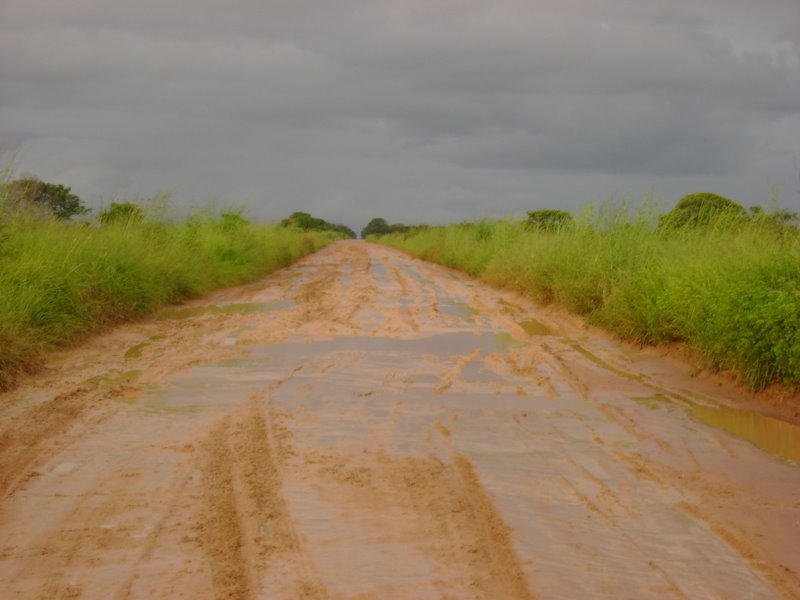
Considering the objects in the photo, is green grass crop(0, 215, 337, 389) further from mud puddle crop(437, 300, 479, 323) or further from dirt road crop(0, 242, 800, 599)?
mud puddle crop(437, 300, 479, 323)

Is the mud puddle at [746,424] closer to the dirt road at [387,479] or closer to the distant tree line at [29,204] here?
the dirt road at [387,479]

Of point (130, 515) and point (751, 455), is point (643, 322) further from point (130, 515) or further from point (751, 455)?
point (130, 515)

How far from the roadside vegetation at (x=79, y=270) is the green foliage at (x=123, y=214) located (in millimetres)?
20

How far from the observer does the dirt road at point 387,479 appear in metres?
3.94

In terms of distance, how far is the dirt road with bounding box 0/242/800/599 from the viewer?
3.94 m

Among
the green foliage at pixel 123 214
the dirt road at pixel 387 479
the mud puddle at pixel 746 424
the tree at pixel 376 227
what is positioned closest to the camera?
the dirt road at pixel 387 479

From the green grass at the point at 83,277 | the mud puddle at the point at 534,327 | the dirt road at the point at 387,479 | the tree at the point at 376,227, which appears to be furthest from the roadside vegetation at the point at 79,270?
the tree at the point at 376,227

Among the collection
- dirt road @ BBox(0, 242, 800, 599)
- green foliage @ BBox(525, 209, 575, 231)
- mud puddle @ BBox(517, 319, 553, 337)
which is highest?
green foliage @ BBox(525, 209, 575, 231)

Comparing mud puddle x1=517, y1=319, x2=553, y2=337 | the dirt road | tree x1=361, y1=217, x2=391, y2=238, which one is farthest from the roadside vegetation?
tree x1=361, y1=217, x2=391, y2=238

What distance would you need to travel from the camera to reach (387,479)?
5.32 meters

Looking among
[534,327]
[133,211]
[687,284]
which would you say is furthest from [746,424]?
[133,211]

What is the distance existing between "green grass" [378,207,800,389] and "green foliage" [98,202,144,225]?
25.5ft

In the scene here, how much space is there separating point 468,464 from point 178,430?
2161mm

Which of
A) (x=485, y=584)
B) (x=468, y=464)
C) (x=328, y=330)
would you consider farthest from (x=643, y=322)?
(x=485, y=584)
